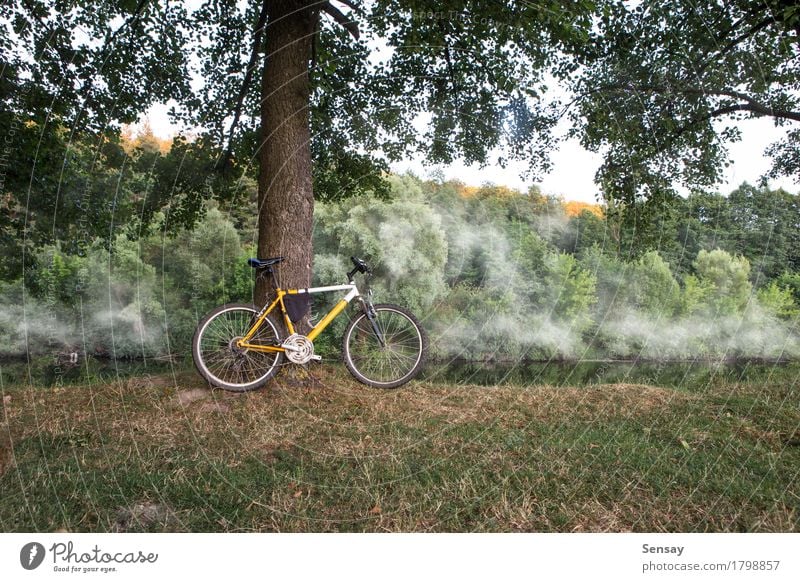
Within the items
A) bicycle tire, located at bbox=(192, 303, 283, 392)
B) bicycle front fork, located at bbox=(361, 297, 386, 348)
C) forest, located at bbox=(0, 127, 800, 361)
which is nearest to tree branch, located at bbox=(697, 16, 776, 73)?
forest, located at bbox=(0, 127, 800, 361)

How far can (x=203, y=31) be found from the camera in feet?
18.6

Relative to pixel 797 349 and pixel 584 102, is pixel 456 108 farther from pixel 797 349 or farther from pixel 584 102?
pixel 797 349

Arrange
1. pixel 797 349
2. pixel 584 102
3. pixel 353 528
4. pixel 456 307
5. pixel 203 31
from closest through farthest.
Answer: pixel 353 528 → pixel 584 102 → pixel 797 349 → pixel 456 307 → pixel 203 31

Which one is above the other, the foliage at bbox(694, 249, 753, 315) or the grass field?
the foliage at bbox(694, 249, 753, 315)

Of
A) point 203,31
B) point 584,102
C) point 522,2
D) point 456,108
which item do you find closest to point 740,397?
point 584,102

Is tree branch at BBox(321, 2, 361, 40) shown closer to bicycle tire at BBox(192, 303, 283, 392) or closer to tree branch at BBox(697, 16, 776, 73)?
bicycle tire at BBox(192, 303, 283, 392)

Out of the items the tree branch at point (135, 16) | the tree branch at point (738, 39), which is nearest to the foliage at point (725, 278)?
the tree branch at point (738, 39)

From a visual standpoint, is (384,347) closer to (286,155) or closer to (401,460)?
(401,460)

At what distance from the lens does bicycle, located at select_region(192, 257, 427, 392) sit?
11.3 ft

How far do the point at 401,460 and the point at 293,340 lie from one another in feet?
3.82

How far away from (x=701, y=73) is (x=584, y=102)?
38.9 inches

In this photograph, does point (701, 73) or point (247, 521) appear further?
point (701, 73)

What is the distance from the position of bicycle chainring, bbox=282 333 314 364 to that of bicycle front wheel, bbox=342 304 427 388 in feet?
1.00

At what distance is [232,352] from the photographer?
3.77 m
